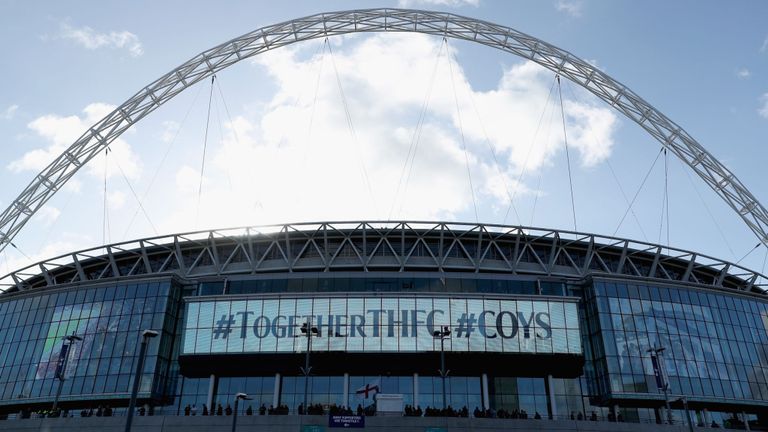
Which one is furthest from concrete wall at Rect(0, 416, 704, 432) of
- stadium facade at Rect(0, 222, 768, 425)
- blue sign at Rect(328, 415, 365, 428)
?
stadium facade at Rect(0, 222, 768, 425)

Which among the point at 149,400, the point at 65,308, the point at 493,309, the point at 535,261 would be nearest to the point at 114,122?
the point at 65,308

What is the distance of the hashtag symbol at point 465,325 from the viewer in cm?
5084

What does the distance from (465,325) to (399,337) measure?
20.1 ft

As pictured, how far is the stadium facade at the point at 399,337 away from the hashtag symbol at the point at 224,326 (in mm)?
124

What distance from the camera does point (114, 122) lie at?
176ft

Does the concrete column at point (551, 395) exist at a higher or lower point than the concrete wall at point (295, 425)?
higher

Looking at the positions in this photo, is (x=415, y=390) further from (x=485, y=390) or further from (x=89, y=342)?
(x=89, y=342)

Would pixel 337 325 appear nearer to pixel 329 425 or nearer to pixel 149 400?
pixel 329 425

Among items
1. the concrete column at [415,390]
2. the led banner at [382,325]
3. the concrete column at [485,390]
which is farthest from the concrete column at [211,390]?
the concrete column at [485,390]

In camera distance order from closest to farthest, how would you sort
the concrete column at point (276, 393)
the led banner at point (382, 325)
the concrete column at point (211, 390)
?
1. the led banner at point (382, 325)
2. the concrete column at point (276, 393)
3. the concrete column at point (211, 390)

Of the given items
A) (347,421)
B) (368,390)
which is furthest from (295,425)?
(368,390)

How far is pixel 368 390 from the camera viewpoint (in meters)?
49.2

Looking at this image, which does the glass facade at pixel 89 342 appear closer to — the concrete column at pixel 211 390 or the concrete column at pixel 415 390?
the concrete column at pixel 211 390

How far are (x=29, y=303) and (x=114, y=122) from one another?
2257cm
